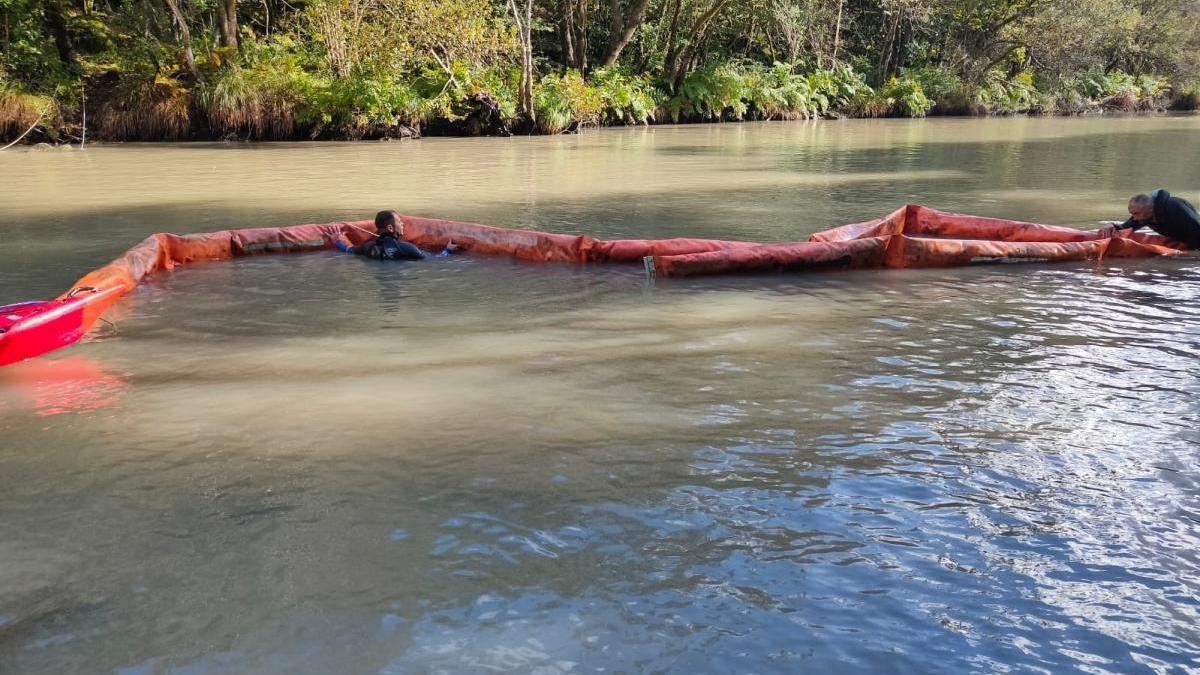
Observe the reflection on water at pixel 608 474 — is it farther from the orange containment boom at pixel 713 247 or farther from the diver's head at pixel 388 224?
the diver's head at pixel 388 224

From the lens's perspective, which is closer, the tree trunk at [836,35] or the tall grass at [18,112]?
the tall grass at [18,112]

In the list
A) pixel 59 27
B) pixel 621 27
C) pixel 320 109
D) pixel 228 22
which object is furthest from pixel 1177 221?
pixel 59 27

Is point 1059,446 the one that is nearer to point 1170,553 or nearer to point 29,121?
point 1170,553

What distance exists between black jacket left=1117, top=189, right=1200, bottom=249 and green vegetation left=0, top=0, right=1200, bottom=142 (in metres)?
17.3

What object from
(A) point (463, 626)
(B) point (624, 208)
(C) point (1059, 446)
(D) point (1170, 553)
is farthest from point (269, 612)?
(B) point (624, 208)

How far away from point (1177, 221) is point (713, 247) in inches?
182

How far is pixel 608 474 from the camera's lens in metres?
4.41

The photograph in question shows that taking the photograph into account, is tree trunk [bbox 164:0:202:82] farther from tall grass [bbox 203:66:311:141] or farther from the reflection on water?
the reflection on water

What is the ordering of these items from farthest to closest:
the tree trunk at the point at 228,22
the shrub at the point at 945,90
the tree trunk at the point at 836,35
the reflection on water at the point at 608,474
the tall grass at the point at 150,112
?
the shrub at the point at 945,90 < the tree trunk at the point at 836,35 < the tree trunk at the point at 228,22 < the tall grass at the point at 150,112 < the reflection on water at the point at 608,474

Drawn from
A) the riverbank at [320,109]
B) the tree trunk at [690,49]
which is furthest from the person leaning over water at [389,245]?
the tree trunk at [690,49]

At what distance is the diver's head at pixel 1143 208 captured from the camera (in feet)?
32.0

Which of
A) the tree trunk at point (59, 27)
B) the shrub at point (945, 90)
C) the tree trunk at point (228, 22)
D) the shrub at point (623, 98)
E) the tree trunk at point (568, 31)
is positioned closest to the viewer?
the tree trunk at point (228, 22)

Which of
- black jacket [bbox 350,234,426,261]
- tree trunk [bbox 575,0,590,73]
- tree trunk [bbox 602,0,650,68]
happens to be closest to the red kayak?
black jacket [bbox 350,234,426,261]

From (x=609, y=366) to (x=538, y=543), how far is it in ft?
7.68
